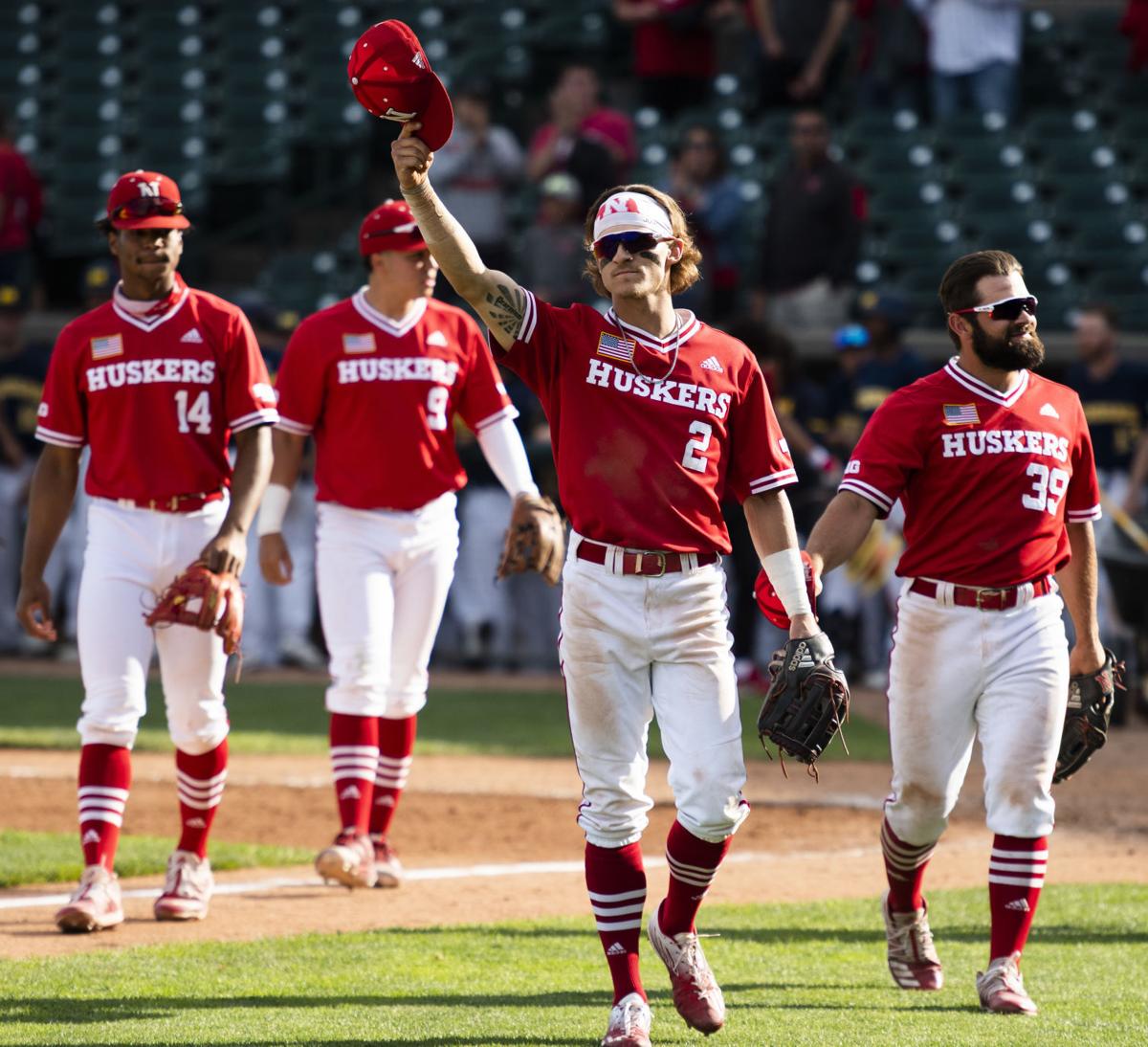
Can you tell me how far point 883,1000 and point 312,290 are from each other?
11.5 m

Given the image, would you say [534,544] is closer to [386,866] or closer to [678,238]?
[386,866]

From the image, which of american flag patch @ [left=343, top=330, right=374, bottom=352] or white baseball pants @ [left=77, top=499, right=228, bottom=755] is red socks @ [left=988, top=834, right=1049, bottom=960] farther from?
american flag patch @ [left=343, top=330, right=374, bottom=352]

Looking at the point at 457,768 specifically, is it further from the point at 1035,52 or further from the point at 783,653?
the point at 1035,52

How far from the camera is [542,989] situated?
531 centimetres

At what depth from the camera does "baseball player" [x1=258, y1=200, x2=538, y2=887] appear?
677 cm

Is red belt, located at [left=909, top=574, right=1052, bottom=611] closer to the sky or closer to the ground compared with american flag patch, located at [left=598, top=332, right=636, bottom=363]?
closer to the ground

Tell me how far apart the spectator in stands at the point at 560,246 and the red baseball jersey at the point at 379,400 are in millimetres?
6828

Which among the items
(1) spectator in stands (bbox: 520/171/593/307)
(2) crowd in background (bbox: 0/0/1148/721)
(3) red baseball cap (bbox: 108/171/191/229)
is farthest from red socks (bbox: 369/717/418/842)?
(1) spectator in stands (bbox: 520/171/593/307)

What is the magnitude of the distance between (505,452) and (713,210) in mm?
7938

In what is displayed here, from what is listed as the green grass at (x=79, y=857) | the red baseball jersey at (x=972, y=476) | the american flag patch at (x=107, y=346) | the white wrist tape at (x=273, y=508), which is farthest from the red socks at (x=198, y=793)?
the red baseball jersey at (x=972, y=476)

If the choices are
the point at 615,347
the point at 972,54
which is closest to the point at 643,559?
the point at 615,347

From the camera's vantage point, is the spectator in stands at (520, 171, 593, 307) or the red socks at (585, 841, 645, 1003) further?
the spectator in stands at (520, 171, 593, 307)

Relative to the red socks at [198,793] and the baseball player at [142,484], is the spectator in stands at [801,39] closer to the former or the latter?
the baseball player at [142,484]

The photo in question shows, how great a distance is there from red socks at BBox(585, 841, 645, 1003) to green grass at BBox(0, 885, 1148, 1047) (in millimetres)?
199
